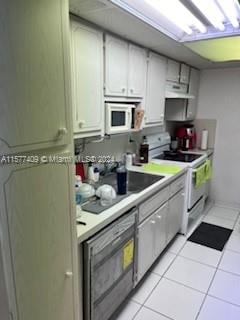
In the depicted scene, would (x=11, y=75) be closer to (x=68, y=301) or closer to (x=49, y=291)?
(x=49, y=291)

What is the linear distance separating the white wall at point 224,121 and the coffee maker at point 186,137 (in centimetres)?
39

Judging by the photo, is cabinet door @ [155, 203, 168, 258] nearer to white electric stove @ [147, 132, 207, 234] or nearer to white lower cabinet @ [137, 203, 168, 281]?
white lower cabinet @ [137, 203, 168, 281]

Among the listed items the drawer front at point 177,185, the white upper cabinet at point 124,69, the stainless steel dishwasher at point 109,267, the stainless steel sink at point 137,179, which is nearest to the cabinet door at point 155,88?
the white upper cabinet at point 124,69

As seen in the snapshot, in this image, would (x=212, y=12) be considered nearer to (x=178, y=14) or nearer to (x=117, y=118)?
(x=178, y=14)

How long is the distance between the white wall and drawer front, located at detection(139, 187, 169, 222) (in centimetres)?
194

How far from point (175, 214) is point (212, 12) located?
1900 millimetres

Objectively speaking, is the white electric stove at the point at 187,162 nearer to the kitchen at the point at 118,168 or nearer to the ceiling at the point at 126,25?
the kitchen at the point at 118,168

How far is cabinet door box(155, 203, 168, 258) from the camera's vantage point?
2.23 m

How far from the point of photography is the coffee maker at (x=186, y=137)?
3.69 m

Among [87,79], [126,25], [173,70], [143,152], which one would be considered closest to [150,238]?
[143,152]

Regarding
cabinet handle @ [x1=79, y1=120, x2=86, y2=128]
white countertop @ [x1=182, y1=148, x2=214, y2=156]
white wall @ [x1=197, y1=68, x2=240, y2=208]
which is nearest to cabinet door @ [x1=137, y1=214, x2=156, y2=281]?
cabinet handle @ [x1=79, y1=120, x2=86, y2=128]

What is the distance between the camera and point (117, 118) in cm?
199

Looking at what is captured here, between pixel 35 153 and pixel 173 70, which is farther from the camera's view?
pixel 173 70

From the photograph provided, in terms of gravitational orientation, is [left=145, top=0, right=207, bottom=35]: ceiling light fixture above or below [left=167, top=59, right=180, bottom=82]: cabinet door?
above
